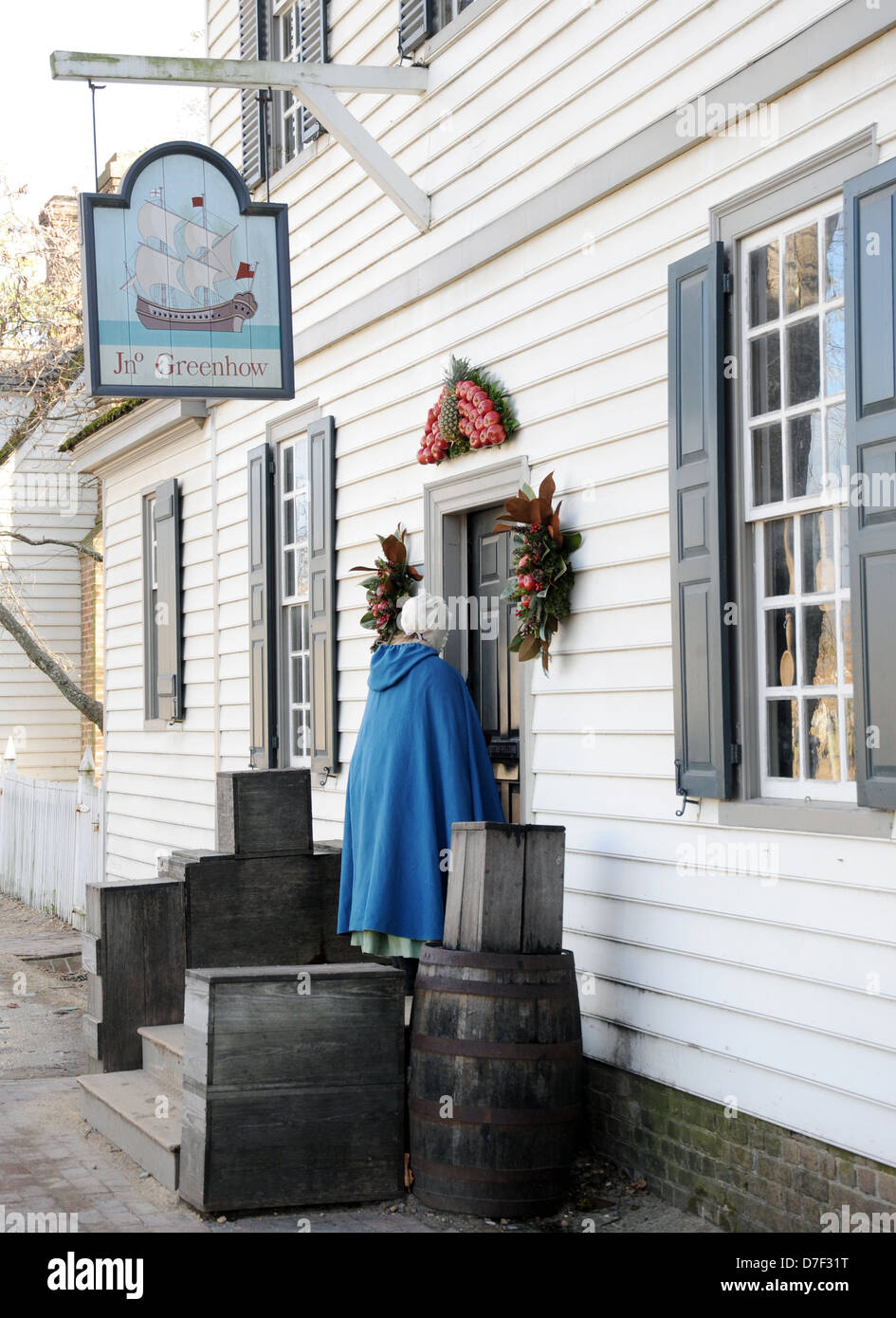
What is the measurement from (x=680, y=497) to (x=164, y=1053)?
10.9 ft

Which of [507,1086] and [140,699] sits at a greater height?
[140,699]

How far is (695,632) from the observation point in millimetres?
5227

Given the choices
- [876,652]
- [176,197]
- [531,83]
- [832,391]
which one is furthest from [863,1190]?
[176,197]

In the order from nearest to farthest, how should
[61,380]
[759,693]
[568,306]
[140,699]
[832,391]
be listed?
1. [832,391]
2. [759,693]
3. [568,306]
4. [140,699]
5. [61,380]

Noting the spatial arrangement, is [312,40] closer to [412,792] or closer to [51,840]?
[412,792]

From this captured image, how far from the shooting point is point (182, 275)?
7.22 meters

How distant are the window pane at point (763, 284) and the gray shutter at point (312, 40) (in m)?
4.59

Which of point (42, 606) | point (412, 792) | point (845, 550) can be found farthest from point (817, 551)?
point (42, 606)

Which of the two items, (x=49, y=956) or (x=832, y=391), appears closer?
(x=832, y=391)

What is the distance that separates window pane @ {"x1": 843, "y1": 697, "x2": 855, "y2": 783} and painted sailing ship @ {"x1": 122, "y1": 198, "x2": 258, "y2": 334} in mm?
3968

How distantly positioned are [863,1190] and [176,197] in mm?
5428

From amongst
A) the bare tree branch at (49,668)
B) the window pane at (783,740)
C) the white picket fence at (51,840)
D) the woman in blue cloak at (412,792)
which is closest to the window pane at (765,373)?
the window pane at (783,740)

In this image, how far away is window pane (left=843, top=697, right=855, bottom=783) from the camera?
4617 mm
